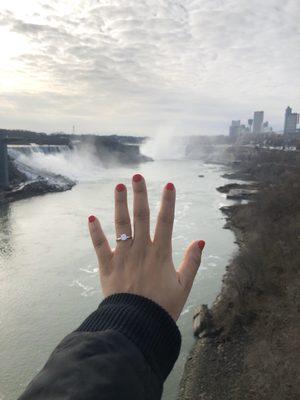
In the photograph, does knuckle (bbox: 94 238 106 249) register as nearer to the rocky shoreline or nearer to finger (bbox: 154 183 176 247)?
finger (bbox: 154 183 176 247)

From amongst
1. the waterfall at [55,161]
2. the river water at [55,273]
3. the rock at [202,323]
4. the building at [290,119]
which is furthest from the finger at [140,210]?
the building at [290,119]

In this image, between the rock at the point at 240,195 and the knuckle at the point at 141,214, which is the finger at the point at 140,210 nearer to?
the knuckle at the point at 141,214

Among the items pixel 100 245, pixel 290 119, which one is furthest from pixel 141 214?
pixel 290 119

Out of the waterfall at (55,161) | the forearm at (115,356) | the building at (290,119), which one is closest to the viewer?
the forearm at (115,356)

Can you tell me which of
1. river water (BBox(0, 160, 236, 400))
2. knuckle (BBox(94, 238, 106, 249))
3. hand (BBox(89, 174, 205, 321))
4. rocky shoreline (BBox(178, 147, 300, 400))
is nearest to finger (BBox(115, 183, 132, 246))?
hand (BBox(89, 174, 205, 321))

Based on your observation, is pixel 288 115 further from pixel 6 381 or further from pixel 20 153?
pixel 6 381

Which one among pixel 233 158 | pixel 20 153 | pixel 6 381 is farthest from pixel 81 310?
pixel 233 158
